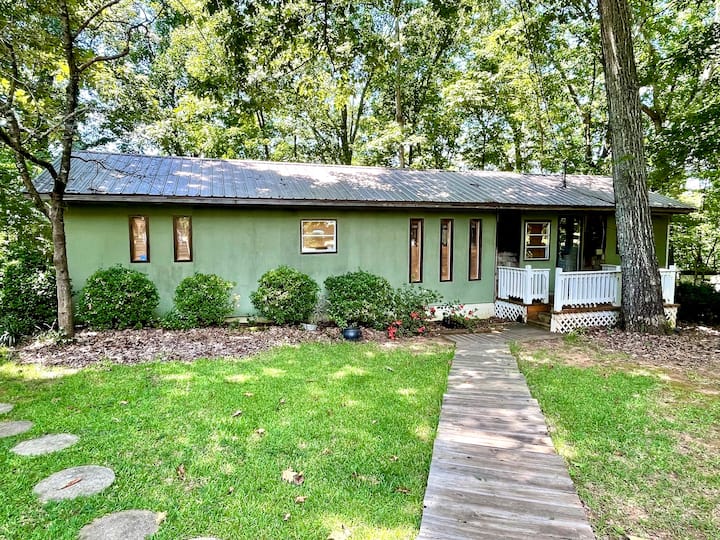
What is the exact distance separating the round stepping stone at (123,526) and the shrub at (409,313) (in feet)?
18.8

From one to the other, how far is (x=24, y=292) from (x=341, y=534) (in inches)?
277

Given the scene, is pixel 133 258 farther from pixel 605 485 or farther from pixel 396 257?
pixel 605 485

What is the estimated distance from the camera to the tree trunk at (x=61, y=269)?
6336 millimetres

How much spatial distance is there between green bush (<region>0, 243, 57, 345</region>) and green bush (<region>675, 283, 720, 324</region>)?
14.2m

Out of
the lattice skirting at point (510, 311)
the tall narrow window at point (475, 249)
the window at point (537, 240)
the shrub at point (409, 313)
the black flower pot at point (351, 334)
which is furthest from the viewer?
the window at point (537, 240)

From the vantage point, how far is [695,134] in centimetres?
990

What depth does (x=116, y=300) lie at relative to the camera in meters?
7.01

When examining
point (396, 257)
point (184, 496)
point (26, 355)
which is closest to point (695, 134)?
point (396, 257)

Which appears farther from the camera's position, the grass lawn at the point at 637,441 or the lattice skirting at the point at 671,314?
the lattice skirting at the point at 671,314

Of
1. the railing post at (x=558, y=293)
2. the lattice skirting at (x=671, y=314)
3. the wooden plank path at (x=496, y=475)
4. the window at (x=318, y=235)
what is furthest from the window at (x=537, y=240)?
the wooden plank path at (x=496, y=475)

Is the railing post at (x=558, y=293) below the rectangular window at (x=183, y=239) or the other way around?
below

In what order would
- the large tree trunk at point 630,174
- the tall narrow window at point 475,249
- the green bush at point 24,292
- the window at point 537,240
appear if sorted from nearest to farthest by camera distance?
the green bush at point 24,292, the large tree trunk at point 630,174, the tall narrow window at point 475,249, the window at point 537,240

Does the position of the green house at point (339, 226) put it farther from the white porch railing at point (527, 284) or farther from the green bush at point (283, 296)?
the green bush at point (283, 296)

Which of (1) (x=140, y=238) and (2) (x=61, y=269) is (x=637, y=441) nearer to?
(2) (x=61, y=269)
